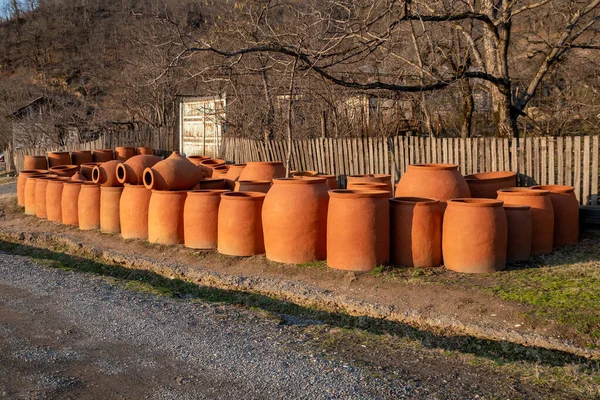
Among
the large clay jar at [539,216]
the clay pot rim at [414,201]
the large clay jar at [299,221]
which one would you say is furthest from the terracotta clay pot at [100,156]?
the large clay jar at [539,216]

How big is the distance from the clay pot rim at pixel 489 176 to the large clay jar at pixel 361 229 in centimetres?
201

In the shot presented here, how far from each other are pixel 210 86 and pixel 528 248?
13596 mm

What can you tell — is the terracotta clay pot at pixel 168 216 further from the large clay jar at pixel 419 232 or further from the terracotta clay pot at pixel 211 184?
the large clay jar at pixel 419 232

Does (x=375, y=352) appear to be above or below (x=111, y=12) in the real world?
below

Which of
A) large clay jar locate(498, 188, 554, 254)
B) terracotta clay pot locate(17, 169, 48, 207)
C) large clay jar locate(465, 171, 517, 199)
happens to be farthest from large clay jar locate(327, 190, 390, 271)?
terracotta clay pot locate(17, 169, 48, 207)

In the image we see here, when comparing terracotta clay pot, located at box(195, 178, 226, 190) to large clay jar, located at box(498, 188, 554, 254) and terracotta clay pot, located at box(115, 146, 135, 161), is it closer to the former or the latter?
large clay jar, located at box(498, 188, 554, 254)

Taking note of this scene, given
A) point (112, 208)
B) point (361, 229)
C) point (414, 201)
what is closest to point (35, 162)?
point (112, 208)

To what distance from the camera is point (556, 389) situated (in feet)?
12.9

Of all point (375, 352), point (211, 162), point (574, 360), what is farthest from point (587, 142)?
point (211, 162)

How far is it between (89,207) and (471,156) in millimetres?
6271

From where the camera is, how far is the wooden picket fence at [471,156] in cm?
878

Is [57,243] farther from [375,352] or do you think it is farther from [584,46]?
[584,46]

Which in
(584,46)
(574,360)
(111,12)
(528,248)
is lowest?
(574,360)

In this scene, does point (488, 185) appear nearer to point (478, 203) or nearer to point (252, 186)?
point (478, 203)
